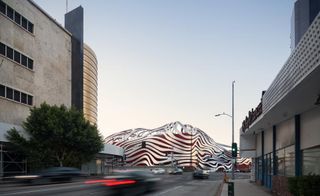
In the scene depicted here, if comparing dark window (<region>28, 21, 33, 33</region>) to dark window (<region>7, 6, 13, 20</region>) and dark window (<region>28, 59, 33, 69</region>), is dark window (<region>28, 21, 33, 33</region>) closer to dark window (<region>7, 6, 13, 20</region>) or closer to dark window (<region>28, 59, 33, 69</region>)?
dark window (<region>28, 59, 33, 69</region>)

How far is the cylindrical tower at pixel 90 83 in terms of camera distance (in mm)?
113000

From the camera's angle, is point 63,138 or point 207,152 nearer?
point 63,138

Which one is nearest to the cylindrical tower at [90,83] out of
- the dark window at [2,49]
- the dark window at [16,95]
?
the dark window at [16,95]

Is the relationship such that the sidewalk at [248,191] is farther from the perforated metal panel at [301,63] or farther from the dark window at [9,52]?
the dark window at [9,52]

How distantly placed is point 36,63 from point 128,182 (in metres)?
40.5

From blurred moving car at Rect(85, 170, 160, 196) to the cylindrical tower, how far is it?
88796 millimetres

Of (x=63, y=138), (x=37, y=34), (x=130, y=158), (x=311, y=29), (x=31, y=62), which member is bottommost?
(x=130, y=158)

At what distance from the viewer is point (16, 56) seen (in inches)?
2079

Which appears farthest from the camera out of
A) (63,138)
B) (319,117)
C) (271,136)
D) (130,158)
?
(130,158)

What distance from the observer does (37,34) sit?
5856 centimetres

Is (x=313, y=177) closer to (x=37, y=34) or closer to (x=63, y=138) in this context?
(x=63, y=138)

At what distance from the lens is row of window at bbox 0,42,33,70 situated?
164 ft

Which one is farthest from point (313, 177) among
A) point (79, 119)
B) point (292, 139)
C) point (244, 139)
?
point (79, 119)

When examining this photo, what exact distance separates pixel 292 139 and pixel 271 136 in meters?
9.67
